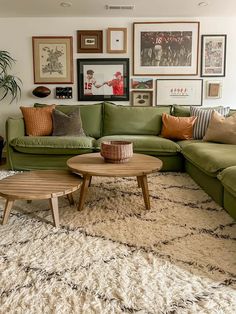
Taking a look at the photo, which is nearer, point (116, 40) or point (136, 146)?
point (136, 146)

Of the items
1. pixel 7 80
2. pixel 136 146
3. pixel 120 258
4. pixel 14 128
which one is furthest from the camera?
pixel 7 80

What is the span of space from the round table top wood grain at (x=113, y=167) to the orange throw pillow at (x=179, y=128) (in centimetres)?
123

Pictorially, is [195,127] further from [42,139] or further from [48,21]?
[48,21]

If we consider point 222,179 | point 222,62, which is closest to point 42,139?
point 222,179

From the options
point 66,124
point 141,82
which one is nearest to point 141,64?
point 141,82

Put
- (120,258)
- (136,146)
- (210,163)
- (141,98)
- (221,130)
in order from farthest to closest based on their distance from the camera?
1. (141,98)
2. (136,146)
3. (221,130)
4. (210,163)
5. (120,258)

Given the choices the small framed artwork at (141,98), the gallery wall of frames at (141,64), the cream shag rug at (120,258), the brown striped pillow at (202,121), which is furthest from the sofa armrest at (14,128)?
the brown striped pillow at (202,121)

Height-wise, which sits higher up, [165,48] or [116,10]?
[116,10]

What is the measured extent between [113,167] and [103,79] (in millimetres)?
2381

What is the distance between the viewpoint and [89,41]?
171 inches

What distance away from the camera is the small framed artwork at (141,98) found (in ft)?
14.7

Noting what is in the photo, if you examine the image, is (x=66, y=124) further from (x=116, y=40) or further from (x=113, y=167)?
(x=113, y=167)

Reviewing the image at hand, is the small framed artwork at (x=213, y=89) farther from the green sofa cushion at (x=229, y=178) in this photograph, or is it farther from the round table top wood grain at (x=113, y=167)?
the green sofa cushion at (x=229, y=178)

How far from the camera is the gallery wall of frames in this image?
14.2ft
